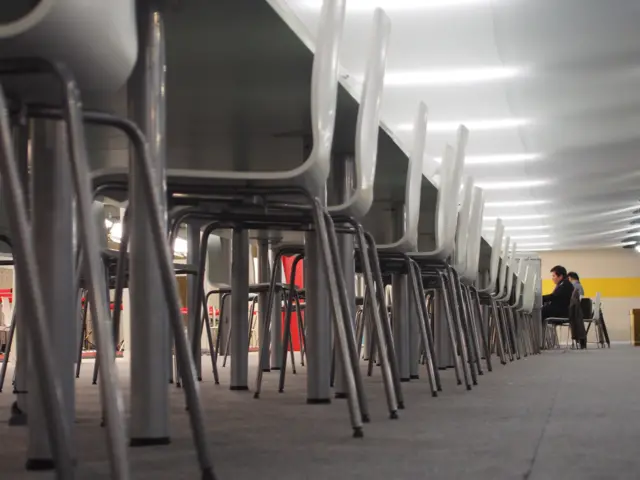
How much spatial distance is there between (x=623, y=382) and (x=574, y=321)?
695 centimetres

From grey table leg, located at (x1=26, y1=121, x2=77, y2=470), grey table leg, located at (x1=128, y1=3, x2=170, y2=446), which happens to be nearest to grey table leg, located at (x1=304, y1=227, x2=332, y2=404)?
grey table leg, located at (x1=128, y1=3, x2=170, y2=446)

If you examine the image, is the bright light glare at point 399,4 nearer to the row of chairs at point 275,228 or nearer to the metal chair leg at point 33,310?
the row of chairs at point 275,228

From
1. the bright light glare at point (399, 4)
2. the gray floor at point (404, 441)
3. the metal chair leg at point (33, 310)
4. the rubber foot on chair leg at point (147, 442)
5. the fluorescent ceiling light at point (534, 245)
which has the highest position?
the bright light glare at point (399, 4)

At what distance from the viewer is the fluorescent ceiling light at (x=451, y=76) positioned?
8.14 meters

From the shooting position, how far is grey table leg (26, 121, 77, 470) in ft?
3.87

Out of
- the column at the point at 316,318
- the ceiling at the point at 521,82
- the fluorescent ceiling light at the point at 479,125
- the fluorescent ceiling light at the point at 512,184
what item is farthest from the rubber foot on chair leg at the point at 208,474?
the fluorescent ceiling light at the point at 512,184

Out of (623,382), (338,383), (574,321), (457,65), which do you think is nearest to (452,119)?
(457,65)

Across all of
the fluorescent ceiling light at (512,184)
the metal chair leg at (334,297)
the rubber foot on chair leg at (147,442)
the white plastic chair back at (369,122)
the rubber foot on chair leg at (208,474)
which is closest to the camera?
the rubber foot on chair leg at (208,474)

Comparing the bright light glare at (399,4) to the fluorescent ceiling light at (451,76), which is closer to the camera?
the bright light glare at (399,4)

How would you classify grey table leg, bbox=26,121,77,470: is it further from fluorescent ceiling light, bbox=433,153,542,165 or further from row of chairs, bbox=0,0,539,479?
fluorescent ceiling light, bbox=433,153,542,165

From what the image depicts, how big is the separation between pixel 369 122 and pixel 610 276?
20.9m

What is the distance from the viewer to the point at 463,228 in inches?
136

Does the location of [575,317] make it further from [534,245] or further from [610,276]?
[610,276]

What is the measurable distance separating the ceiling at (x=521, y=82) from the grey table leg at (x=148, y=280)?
3043 millimetres
